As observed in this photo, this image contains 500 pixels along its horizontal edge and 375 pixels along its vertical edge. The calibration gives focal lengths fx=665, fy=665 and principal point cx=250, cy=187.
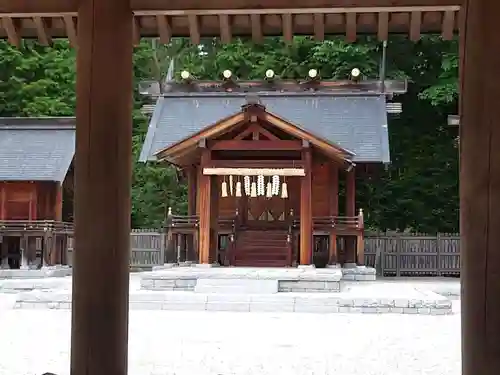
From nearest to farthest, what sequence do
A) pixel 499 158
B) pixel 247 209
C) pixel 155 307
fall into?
pixel 499 158, pixel 155 307, pixel 247 209

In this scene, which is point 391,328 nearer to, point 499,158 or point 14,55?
point 499,158

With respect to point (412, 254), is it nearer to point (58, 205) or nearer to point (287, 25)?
point (58, 205)

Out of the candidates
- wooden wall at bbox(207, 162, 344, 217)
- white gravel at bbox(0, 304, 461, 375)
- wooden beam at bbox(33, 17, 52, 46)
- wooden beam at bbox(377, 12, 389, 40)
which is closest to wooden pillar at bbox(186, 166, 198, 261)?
wooden wall at bbox(207, 162, 344, 217)

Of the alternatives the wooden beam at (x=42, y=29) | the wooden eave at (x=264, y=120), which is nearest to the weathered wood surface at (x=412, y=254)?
the wooden eave at (x=264, y=120)

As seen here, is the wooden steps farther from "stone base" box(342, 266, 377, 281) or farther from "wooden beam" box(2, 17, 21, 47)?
"wooden beam" box(2, 17, 21, 47)

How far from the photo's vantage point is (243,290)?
497 inches

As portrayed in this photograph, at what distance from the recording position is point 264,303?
38.3ft

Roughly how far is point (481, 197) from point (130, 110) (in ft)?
6.11

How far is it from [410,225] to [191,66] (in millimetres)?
11317

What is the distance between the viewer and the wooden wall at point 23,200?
773 inches

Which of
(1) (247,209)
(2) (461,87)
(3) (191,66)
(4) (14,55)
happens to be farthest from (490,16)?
(3) (191,66)

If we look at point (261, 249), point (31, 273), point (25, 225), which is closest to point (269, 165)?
point (261, 249)

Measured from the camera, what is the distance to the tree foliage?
76.5 ft

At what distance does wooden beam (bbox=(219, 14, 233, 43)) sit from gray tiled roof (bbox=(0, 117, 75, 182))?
16.0 metres
